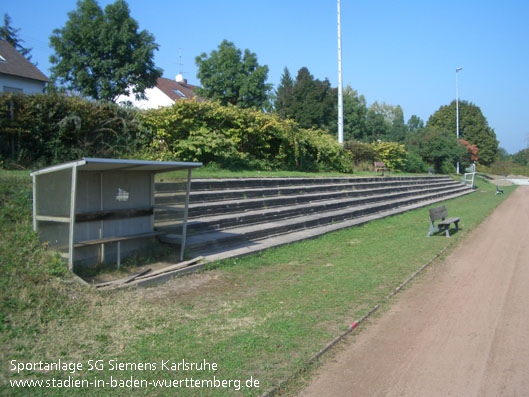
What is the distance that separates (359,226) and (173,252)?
7981mm

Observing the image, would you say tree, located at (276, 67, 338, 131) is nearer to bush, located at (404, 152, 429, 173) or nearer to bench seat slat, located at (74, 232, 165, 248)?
bush, located at (404, 152, 429, 173)

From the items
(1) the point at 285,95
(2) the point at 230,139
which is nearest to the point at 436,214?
(2) the point at 230,139

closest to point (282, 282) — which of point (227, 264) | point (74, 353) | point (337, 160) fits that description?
point (227, 264)

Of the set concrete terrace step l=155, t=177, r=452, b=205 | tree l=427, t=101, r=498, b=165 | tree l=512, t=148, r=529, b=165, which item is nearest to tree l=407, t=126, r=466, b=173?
concrete terrace step l=155, t=177, r=452, b=205

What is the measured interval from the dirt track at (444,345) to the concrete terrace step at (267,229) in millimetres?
3991

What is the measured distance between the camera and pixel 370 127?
64438mm

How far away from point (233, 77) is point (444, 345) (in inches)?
1345

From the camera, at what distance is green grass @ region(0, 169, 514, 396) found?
13.9 feet

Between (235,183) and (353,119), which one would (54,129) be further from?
(353,119)

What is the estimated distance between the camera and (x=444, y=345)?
4961 mm

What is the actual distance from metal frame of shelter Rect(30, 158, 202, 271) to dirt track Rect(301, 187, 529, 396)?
4.13 meters

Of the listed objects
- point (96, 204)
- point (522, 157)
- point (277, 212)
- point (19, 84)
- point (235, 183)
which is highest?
point (522, 157)

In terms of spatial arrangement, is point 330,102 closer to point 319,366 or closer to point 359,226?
point 359,226

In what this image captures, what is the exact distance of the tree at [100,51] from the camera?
2456 centimetres
